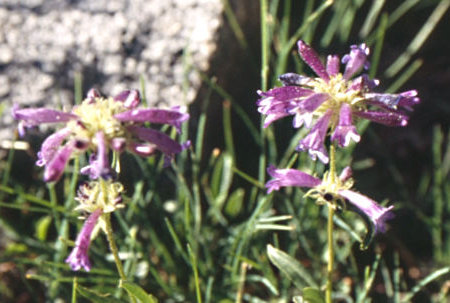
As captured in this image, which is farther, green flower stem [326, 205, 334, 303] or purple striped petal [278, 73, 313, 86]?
green flower stem [326, 205, 334, 303]

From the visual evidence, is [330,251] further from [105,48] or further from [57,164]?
[105,48]

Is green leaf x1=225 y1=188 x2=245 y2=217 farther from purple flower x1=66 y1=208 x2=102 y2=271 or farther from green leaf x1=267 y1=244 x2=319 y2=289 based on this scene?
purple flower x1=66 y1=208 x2=102 y2=271

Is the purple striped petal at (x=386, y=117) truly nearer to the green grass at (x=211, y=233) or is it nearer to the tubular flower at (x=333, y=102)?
the tubular flower at (x=333, y=102)

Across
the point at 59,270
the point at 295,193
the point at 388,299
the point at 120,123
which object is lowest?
the point at 388,299

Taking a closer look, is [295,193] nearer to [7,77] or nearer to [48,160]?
[48,160]

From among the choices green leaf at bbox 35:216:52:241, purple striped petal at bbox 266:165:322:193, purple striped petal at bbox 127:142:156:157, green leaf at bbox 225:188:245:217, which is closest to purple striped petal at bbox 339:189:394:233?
purple striped petal at bbox 266:165:322:193

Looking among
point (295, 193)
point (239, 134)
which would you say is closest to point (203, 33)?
point (239, 134)
